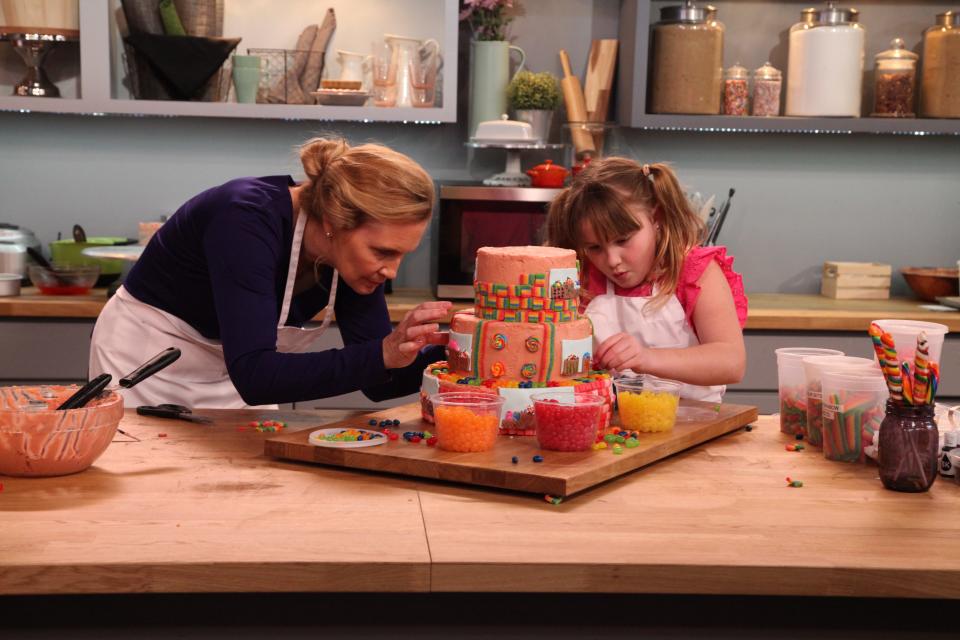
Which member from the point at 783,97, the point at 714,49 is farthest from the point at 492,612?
the point at 783,97

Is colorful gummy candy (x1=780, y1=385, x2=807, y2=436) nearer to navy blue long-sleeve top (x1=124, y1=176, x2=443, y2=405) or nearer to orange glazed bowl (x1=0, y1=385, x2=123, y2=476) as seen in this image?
navy blue long-sleeve top (x1=124, y1=176, x2=443, y2=405)

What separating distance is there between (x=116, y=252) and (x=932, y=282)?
101 inches

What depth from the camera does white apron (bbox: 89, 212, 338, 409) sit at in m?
2.38

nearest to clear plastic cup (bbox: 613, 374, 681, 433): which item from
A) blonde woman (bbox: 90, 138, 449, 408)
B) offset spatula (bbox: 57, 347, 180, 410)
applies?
blonde woman (bbox: 90, 138, 449, 408)

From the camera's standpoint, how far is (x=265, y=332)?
191cm

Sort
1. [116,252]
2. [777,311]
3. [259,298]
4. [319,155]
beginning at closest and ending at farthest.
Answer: [259,298], [319,155], [116,252], [777,311]

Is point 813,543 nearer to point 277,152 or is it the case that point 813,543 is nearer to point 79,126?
point 277,152

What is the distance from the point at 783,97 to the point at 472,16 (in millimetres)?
1101

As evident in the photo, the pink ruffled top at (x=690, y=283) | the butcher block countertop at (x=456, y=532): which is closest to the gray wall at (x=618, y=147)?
the pink ruffled top at (x=690, y=283)

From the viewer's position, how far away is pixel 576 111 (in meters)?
3.70

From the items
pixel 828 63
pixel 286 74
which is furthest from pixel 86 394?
pixel 828 63

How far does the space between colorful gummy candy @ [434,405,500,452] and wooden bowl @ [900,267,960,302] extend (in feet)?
8.07

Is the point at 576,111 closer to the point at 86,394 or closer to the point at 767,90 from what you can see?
the point at 767,90

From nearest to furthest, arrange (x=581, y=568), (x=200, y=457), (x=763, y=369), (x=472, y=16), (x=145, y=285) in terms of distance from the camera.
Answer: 1. (x=581, y=568)
2. (x=200, y=457)
3. (x=145, y=285)
4. (x=763, y=369)
5. (x=472, y=16)
